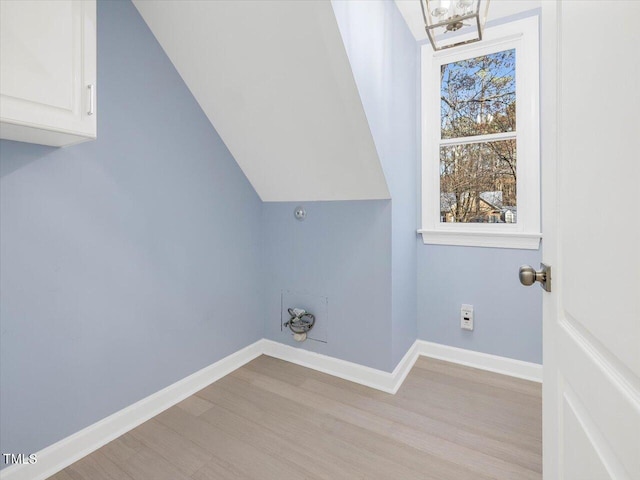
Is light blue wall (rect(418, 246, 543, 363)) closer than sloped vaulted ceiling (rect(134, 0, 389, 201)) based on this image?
No

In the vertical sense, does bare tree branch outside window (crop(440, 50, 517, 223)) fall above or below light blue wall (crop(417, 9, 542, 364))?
above

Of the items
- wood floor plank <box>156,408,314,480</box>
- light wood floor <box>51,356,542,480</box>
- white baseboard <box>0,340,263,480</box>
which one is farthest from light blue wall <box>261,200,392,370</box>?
wood floor plank <box>156,408,314,480</box>

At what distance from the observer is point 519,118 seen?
2.17 meters

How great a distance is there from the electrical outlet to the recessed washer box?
38.1 inches

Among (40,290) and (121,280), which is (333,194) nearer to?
(121,280)

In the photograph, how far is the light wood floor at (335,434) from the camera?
57.0 inches

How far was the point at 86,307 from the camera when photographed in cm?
157

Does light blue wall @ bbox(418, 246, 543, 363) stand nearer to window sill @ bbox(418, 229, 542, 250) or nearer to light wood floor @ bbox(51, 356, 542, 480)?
window sill @ bbox(418, 229, 542, 250)

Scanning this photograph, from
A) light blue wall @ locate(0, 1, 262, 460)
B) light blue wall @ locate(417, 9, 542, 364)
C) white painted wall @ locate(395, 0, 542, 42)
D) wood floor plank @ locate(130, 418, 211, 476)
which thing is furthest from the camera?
light blue wall @ locate(417, 9, 542, 364)

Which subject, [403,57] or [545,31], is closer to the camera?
[545,31]

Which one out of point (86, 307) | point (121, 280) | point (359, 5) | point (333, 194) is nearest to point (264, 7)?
point (359, 5)

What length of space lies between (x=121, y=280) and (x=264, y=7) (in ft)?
4.88

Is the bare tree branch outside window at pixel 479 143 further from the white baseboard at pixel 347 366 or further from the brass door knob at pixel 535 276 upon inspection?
the brass door knob at pixel 535 276

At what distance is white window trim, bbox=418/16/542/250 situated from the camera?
212 cm
